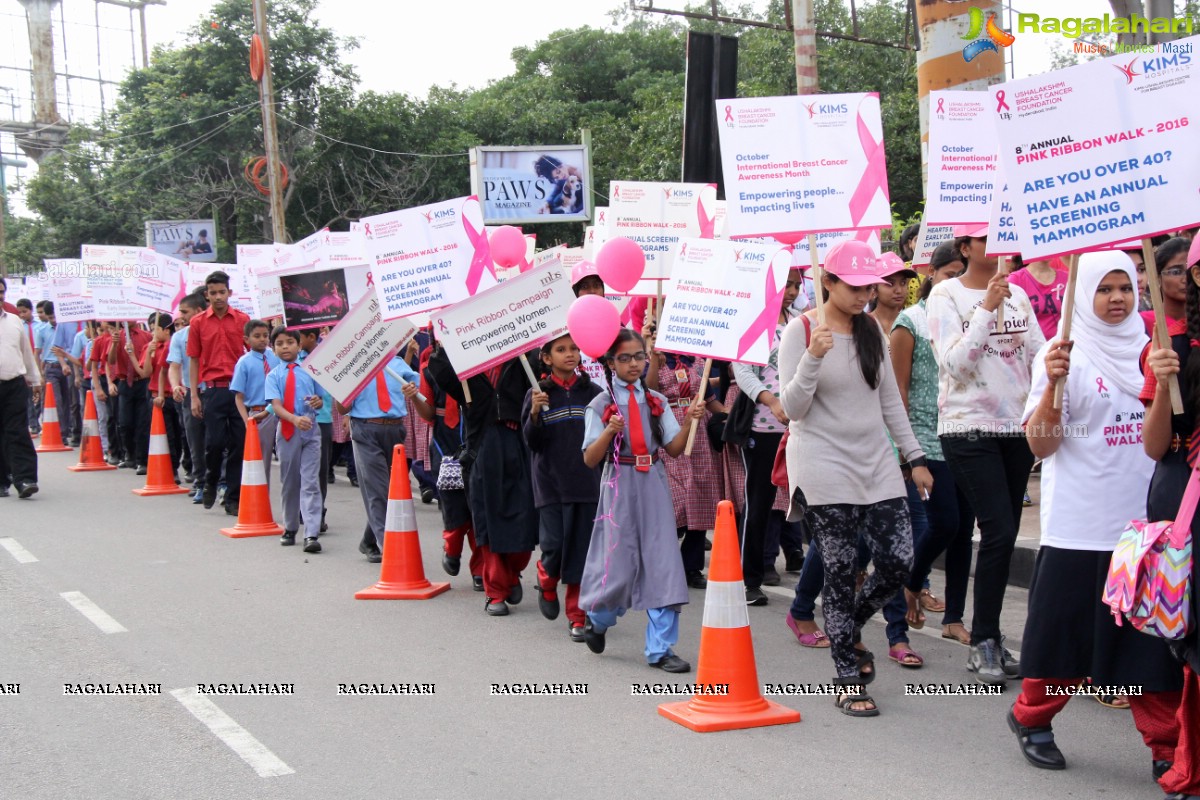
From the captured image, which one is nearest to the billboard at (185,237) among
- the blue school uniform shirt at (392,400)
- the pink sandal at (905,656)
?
the blue school uniform shirt at (392,400)

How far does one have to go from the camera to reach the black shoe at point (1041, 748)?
4.77 meters

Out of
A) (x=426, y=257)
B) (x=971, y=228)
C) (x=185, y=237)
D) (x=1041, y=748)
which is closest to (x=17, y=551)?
(x=426, y=257)

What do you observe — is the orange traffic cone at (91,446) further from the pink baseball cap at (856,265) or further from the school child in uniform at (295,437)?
the pink baseball cap at (856,265)

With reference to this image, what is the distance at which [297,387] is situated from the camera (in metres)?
10.5

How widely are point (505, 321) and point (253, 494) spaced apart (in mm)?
4543

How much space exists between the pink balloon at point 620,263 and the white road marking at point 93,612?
339 centimetres

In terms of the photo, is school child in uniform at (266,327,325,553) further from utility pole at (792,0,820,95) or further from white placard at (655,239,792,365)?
utility pole at (792,0,820,95)

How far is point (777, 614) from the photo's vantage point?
7645 millimetres

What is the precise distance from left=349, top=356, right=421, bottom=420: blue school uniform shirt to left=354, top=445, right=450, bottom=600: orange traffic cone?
127cm

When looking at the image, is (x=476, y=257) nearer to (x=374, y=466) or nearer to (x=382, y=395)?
(x=382, y=395)

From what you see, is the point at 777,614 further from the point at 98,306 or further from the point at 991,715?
the point at 98,306

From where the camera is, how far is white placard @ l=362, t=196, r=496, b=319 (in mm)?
8156

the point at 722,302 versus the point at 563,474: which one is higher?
the point at 722,302

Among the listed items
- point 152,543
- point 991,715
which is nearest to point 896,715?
point 991,715
